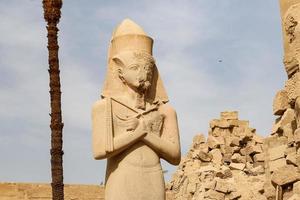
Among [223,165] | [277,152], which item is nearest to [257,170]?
[223,165]

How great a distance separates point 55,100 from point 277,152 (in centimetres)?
797

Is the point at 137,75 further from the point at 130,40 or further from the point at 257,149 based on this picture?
the point at 257,149

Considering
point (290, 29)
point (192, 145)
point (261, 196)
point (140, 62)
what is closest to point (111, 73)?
point (140, 62)

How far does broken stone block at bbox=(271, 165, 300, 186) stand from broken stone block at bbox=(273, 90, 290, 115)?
938 mm

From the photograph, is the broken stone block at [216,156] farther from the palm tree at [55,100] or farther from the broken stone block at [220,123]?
the palm tree at [55,100]

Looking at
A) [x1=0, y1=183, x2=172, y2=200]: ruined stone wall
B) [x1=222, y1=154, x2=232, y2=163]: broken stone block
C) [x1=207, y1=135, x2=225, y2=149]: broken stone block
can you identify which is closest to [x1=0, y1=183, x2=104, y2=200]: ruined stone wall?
[x1=0, y1=183, x2=172, y2=200]: ruined stone wall

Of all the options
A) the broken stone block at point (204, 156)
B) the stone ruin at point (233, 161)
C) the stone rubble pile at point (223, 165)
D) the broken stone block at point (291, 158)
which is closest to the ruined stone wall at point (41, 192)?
the stone rubble pile at point (223, 165)

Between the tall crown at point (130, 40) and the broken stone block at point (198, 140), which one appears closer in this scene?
the tall crown at point (130, 40)

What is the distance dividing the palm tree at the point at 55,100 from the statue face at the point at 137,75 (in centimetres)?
1032

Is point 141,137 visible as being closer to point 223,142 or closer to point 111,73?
point 111,73

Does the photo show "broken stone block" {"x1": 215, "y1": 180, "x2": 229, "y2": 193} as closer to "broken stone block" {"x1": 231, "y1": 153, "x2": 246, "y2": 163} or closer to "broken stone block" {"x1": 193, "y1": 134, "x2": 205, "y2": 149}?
"broken stone block" {"x1": 231, "y1": 153, "x2": 246, "y2": 163}

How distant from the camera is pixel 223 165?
54.7 feet

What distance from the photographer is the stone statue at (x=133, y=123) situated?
550 cm

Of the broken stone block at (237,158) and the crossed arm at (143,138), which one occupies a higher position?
the broken stone block at (237,158)
